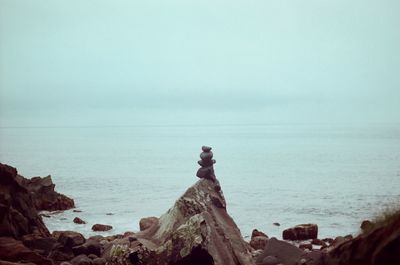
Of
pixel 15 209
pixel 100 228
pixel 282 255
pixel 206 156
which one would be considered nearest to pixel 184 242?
pixel 206 156

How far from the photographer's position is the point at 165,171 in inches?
2945

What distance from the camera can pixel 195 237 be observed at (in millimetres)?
12578

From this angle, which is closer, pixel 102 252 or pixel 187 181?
pixel 102 252

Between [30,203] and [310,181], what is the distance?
4616 centimetres

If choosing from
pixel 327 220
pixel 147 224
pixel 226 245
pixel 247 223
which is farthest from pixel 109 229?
pixel 226 245

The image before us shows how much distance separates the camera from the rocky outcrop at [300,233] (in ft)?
91.7

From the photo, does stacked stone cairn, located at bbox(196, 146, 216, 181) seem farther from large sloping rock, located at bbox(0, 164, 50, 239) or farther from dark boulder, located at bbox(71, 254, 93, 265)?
large sloping rock, located at bbox(0, 164, 50, 239)

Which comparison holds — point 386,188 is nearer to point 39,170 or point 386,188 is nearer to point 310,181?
point 310,181

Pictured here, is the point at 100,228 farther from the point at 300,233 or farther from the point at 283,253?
the point at 283,253

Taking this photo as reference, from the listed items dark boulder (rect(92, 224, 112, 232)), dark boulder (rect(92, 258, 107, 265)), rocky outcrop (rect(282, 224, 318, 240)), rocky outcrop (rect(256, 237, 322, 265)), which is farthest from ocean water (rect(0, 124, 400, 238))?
dark boulder (rect(92, 258, 107, 265))

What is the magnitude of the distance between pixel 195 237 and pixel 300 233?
1708 cm

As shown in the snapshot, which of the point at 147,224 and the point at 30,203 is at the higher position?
the point at 30,203

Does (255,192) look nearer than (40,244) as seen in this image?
No

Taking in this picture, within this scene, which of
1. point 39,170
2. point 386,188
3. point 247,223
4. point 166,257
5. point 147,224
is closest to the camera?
point 166,257
